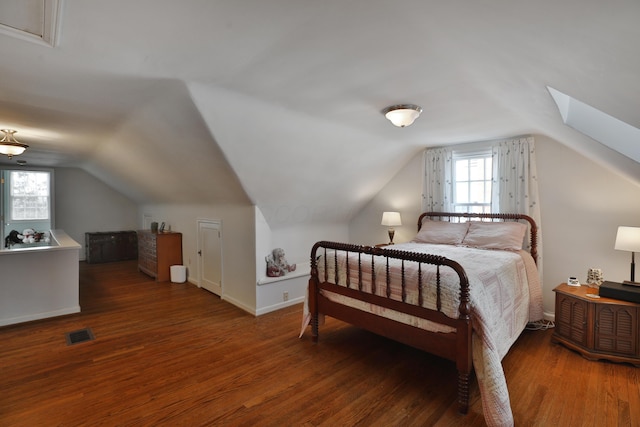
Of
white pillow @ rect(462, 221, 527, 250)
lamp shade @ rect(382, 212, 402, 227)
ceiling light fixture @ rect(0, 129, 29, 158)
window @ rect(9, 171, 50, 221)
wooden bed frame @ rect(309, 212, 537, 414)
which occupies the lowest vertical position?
wooden bed frame @ rect(309, 212, 537, 414)

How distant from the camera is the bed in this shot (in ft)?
6.84

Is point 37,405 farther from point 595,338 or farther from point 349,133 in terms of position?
point 595,338

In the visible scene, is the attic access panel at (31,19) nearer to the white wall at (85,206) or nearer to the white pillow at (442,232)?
the white pillow at (442,232)

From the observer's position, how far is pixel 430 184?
15.3 feet

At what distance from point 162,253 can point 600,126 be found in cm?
598

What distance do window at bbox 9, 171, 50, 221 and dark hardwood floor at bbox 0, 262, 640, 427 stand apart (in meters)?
4.38

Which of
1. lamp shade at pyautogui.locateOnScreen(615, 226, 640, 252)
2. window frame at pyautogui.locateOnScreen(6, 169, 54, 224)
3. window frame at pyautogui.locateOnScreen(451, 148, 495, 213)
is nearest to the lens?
lamp shade at pyautogui.locateOnScreen(615, 226, 640, 252)

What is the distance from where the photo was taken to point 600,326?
2715 millimetres

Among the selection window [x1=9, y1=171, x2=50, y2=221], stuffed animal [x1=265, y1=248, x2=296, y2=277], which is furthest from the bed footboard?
window [x1=9, y1=171, x2=50, y2=221]

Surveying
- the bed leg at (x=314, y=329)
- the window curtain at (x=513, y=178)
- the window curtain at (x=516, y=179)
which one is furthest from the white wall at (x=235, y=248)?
the window curtain at (x=516, y=179)

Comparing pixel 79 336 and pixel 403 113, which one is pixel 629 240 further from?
pixel 79 336

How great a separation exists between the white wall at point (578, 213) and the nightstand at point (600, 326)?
63 cm

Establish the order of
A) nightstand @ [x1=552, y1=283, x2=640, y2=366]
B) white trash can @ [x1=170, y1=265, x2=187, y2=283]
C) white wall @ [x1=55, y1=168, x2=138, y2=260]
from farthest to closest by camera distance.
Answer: white wall @ [x1=55, y1=168, x2=138, y2=260]
white trash can @ [x1=170, y1=265, x2=187, y2=283]
nightstand @ [x1=552, y1=283, x2=640, y2=366]

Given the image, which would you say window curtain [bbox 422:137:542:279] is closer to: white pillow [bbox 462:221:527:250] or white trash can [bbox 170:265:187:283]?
white pillow [bbox 462:221:527:250]
